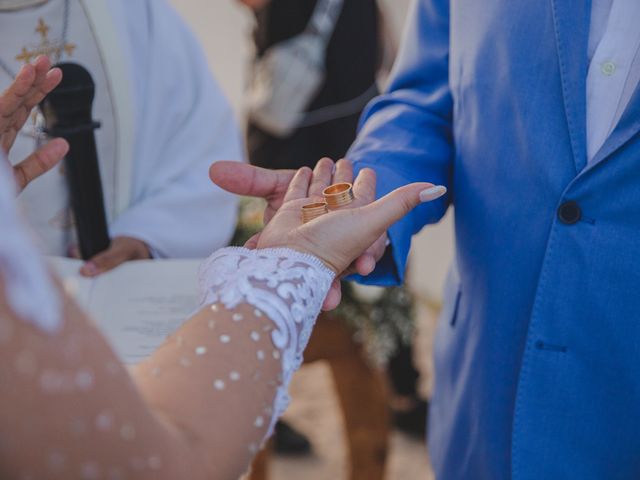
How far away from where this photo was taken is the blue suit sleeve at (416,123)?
4.90 feet

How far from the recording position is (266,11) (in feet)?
10.1

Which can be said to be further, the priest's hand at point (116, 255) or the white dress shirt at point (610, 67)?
the priest's hand at point (116, 255)

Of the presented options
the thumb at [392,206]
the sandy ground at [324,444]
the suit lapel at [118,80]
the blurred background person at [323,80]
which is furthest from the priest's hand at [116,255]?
the sandy ground at [324,444]

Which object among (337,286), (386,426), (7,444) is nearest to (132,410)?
(7,444)

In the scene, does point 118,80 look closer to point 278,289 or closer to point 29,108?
point 29,108

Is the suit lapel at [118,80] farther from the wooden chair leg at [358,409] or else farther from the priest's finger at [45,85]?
the wooden chair leg at [358,409]

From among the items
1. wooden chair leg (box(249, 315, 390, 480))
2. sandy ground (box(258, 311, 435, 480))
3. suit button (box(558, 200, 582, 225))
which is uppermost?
suit button (box(558, 200, 582, 225))

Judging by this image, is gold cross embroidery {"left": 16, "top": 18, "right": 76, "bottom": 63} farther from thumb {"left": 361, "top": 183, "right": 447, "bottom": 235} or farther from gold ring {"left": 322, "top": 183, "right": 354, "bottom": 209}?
thumb {"left": 361, "top": 183, "right": 447, "bottom": 235}

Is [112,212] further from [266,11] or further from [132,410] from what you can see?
[266,11]

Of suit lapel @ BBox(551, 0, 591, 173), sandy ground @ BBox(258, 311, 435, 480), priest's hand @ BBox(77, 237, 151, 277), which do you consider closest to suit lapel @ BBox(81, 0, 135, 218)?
priest's hand @ BBox(77, 237, 151, 277)

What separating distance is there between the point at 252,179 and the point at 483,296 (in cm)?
53

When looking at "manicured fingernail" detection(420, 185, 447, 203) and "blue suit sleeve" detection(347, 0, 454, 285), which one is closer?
"manicured fingernail" detection(420, 185, 447, 203)

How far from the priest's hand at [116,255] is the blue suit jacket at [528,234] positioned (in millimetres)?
593

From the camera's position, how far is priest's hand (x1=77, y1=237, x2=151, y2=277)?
1.58 meters
